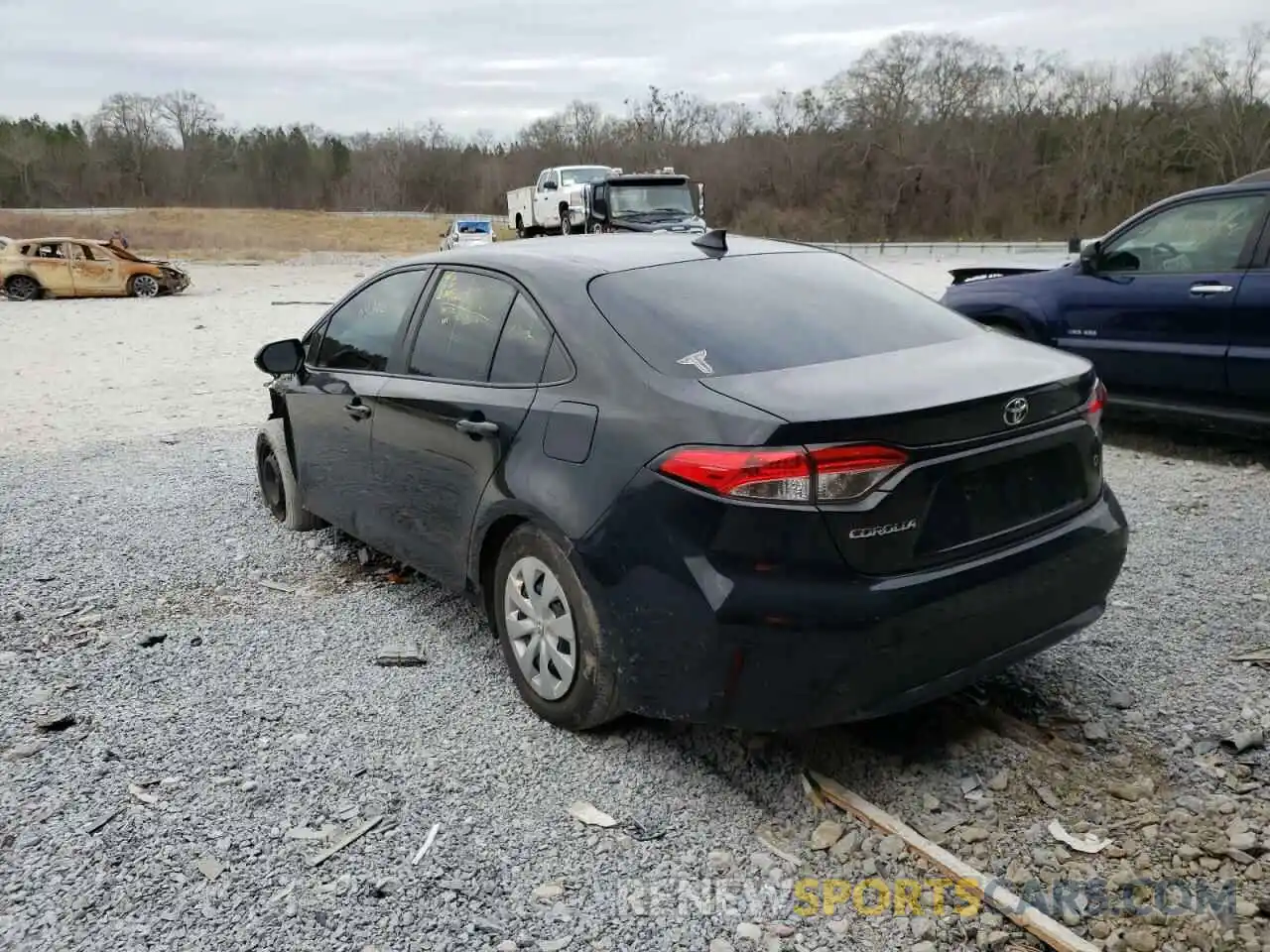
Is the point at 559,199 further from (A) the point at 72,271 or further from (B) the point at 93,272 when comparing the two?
(A) the point at 72,271

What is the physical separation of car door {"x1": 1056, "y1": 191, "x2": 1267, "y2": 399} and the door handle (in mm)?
5117

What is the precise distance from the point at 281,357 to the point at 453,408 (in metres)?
1.65

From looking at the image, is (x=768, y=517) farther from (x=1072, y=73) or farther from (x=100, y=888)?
(x=1072, y=73)

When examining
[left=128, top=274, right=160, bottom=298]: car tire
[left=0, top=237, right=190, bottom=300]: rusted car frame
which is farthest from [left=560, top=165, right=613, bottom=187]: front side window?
[left=128, top=274, right=160, bottom=298]: car tire

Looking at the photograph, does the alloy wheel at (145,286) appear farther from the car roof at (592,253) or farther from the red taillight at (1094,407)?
the red taillight at (1094,407)

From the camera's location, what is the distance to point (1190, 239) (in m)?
6.75

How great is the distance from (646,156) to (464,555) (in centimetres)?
7438

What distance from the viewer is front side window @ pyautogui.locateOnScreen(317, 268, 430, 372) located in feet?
14.3

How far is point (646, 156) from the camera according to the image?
7425 centimetres

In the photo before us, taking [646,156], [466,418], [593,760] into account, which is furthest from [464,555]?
[646,156]

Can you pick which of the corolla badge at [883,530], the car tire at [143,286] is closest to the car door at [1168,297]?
the corolla badge at [883,530]

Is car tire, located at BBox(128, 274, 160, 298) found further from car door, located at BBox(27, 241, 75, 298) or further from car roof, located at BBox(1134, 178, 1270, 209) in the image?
car roof, located at BBox(1134, 178, 1270, 209)

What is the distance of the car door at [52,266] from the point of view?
24.0 m

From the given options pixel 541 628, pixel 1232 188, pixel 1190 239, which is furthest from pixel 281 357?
pixel 1232 188
